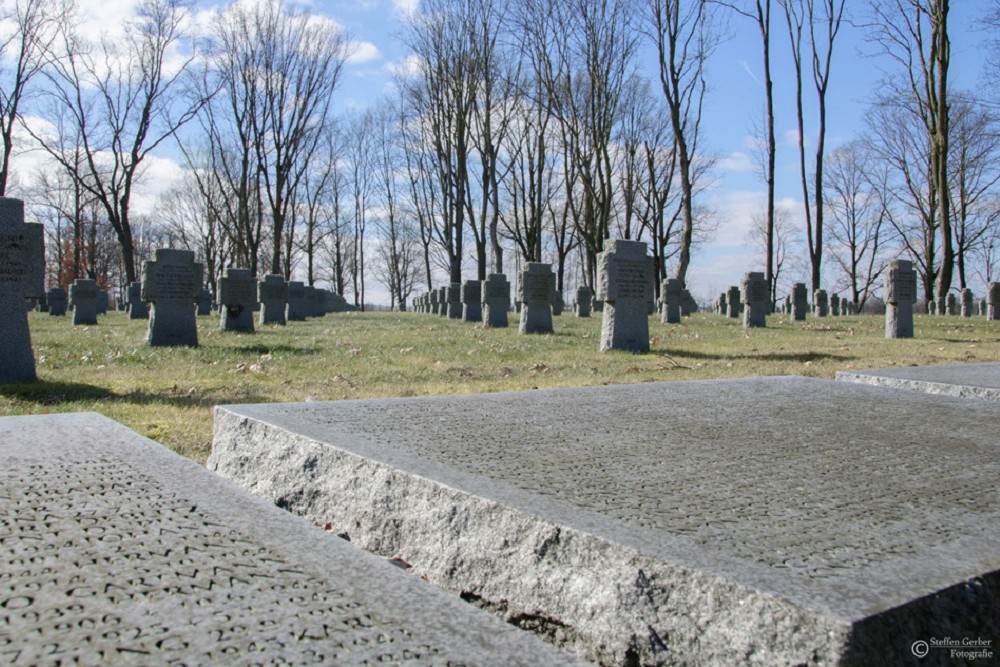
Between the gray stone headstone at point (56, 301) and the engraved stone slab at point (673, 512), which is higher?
the gray stone headstone at point (56, 301)

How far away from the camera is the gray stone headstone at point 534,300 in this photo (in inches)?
579

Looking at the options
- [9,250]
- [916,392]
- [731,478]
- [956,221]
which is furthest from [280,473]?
[956,221]

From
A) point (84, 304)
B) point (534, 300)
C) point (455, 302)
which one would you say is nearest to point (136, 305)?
point (84, 304)

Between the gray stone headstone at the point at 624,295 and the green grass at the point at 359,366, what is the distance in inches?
15.1

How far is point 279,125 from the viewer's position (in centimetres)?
2741

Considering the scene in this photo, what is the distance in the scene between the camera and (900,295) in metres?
13.4

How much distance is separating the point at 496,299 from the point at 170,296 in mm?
7906

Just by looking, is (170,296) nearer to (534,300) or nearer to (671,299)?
(534,300)

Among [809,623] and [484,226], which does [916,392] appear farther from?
[484,226]

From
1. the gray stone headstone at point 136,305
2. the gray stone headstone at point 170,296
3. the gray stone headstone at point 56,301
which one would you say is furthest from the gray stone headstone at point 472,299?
the gray stone headstone at point 56,301

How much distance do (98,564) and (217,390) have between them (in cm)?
518

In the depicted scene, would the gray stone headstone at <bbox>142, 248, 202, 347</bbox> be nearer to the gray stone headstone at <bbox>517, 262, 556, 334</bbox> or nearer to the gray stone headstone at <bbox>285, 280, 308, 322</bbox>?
the gray stone headstone at <bbox>517, 262, 556, 334</bbox>

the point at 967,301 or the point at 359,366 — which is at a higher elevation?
the point at 967,301

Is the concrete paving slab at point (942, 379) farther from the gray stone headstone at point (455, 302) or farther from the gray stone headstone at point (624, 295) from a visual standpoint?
the gray stone headstone at point (455, 302)
